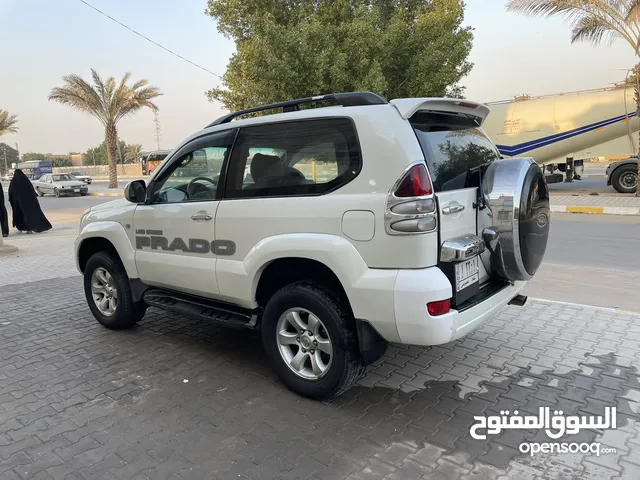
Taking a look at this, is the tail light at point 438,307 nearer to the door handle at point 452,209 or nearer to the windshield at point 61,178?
the door handle at point 452,209

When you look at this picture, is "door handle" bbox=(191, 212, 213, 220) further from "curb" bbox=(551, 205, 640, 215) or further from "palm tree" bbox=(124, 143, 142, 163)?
"palm tree" bbox=(124, 143, 142, 163)

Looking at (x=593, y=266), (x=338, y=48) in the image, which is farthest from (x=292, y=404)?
(x=338, y=48)

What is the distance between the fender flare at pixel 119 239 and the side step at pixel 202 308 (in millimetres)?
289

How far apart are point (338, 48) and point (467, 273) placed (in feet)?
37.6

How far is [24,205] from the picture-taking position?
12852 mm

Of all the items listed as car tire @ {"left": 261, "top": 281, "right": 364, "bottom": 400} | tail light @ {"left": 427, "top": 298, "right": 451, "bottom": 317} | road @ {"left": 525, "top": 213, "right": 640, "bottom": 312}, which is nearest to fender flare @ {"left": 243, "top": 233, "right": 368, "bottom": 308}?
car tire @ {"left": 261, "top": 281, "right": 364, "bottom": 400}

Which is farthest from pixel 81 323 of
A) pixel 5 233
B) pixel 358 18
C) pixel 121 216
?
pixel 358 18

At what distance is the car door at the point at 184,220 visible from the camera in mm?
3715

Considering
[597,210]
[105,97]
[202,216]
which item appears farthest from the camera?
[105,97]

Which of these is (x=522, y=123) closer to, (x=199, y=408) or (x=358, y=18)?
(x=358, y=18)

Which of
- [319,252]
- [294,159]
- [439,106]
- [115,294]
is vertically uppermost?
[439,106]

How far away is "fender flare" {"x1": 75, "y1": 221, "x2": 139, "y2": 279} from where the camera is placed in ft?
14.4

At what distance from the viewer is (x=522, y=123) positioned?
56.2 ft

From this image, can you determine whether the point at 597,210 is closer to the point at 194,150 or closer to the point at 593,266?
the point at 593,266
